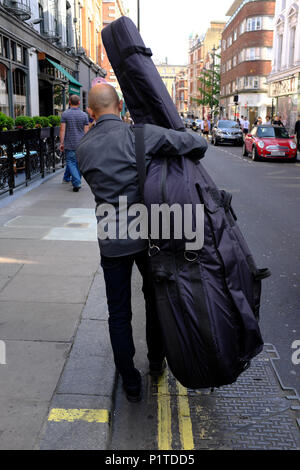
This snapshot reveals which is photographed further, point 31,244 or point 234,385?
point 31,244

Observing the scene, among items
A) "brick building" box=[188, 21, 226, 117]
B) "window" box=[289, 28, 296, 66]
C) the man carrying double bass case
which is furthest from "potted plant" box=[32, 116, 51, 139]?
"brick building" box=[188, 21, 226, 117]

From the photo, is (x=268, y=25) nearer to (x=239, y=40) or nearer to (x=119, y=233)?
(x=239, y=40)

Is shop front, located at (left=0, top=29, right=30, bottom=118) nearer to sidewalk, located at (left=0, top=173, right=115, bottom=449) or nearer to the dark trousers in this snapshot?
sidewalk, located at (left=0, top=173, right=115, bottom=449)

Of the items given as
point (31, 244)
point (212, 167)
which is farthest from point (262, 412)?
point (212, 167)

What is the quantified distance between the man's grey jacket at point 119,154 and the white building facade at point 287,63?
3275 cm

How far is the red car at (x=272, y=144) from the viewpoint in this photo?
64.6 ft

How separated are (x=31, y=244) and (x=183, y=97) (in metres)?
155

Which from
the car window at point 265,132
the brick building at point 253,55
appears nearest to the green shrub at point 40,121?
the car window at point 265,132

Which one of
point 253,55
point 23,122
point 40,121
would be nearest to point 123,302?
point 23,122

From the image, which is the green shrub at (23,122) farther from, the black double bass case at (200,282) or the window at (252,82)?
the window at (252,82)

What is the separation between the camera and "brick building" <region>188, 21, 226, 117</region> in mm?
107312

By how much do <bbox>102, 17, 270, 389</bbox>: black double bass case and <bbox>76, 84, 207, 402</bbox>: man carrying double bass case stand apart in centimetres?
8

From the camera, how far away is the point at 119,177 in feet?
8.34

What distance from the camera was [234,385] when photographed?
10.8 feet
